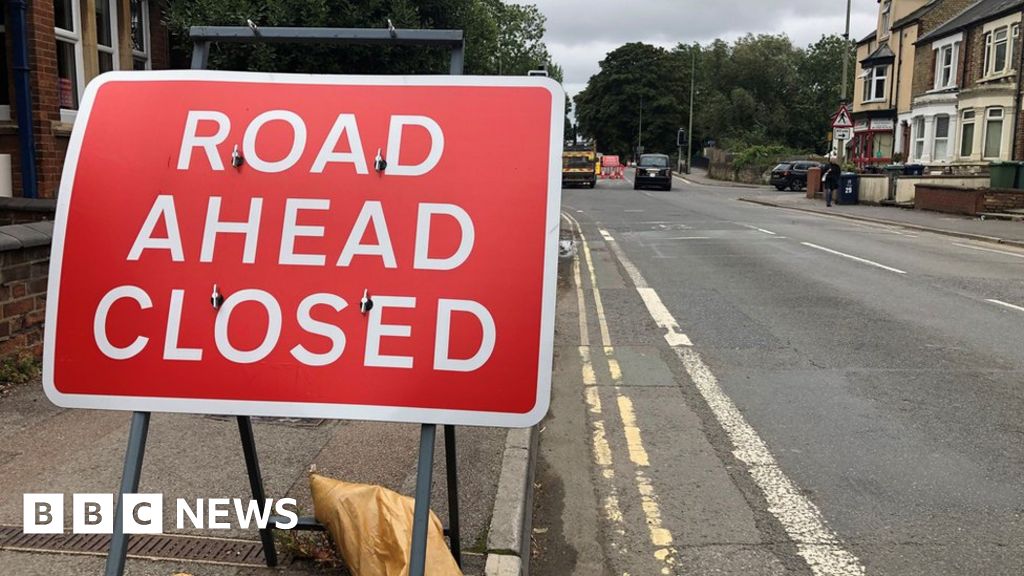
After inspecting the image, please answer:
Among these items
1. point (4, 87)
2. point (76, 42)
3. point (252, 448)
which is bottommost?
point (252, 448)

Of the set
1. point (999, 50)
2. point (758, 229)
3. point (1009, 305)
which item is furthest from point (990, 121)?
point (1009, 305)

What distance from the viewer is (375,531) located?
118 inches

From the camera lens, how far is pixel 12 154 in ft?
32.4

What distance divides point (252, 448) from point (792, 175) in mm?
47349

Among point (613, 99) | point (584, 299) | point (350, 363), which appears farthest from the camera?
point (613, 99)

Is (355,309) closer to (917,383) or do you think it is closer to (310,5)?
(917,383)

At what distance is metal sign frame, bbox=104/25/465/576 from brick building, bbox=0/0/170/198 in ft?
25.7

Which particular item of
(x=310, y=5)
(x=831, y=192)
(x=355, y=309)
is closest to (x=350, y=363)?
(x=355, y=309)

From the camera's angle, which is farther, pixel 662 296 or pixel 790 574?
pixel 662 296

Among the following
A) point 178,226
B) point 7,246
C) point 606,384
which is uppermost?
point 178,226

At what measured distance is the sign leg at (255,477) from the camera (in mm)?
3055

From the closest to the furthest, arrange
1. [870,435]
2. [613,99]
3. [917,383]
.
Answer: [870,435], [917,383], [613,99]

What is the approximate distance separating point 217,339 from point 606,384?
4.68 meters

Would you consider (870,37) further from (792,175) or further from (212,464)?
(212,464)
